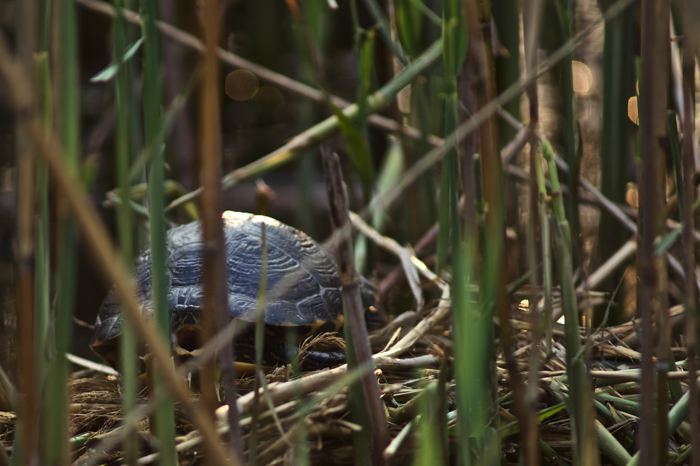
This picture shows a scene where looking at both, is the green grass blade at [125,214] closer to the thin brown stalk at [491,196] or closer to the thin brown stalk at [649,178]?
the thin brown stalk at [491,196]

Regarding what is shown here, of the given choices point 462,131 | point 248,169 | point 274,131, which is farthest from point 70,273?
point 274,131

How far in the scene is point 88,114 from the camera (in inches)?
138

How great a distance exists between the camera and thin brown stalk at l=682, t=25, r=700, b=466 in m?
0.77

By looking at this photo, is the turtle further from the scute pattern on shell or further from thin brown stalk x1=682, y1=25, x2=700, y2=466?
thin brown stalk x1=682, y1=25, x2=700, y2=466

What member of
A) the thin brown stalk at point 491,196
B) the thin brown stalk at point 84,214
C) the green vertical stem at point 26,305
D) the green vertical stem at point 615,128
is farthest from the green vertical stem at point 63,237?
the green vertical stem at point 615,128

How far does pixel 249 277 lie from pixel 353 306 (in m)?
0.73

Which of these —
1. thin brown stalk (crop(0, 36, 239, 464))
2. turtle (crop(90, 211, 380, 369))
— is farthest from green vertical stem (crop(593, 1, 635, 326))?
thin brown stalk (crop(0, 36, 239, 464))

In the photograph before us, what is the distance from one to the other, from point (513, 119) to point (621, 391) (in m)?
0.59

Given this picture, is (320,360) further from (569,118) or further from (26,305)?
(26,305)

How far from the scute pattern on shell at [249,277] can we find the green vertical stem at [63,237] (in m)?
0.65

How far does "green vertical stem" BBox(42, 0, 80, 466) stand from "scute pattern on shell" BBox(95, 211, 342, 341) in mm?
649

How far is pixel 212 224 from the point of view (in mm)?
633

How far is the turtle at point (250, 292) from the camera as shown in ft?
4.47

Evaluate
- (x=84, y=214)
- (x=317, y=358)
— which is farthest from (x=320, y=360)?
(x=84, y=214)
